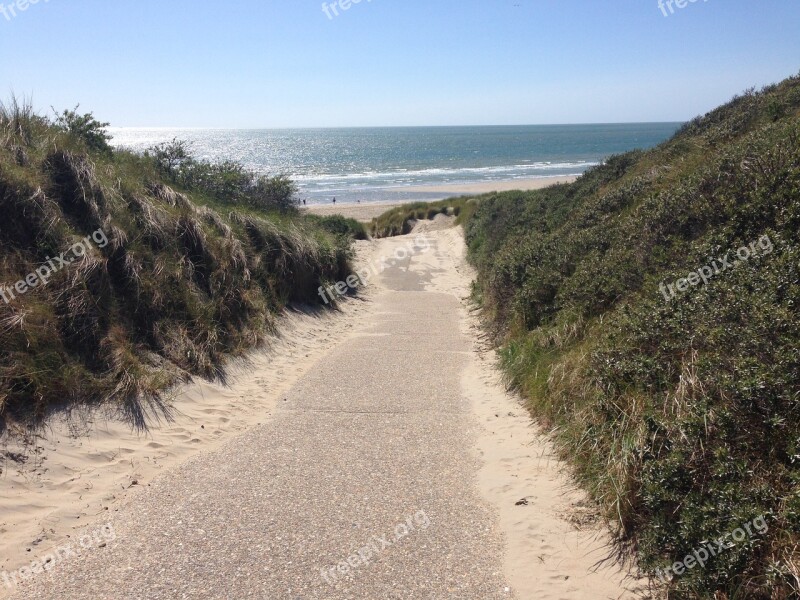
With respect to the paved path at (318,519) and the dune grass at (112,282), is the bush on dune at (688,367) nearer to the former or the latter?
the paved path at (318,519)

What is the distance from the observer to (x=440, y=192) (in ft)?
183

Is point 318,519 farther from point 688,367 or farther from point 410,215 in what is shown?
point 410,215

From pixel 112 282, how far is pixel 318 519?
4.76 metres

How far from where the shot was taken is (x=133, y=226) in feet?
27.4

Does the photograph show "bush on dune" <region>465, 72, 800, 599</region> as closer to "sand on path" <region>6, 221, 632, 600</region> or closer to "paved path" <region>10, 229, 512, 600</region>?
"sand on path" <region>6, 221, 632, 600</region>

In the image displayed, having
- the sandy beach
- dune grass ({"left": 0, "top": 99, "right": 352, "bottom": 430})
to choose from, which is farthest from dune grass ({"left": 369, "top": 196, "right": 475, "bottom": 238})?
dune grass ({"left": 0, "top": 99, "right": 352, "bottom": 430})

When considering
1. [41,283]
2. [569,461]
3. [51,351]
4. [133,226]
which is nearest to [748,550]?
[569,461]

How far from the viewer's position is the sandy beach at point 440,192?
140 ft

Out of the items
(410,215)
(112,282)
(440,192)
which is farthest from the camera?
(440,192)

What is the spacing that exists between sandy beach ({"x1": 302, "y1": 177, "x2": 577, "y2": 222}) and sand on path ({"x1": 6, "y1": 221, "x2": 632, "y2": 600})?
32197 mm

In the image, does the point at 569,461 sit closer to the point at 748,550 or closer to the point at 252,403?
the point at 748,550

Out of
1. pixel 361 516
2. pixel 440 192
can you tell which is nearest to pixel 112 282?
pixel 361 516

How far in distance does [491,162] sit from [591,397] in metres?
86.6

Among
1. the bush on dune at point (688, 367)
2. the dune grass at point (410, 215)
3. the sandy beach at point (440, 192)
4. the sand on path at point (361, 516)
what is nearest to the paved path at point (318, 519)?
the sand on path at point (361, 516)
